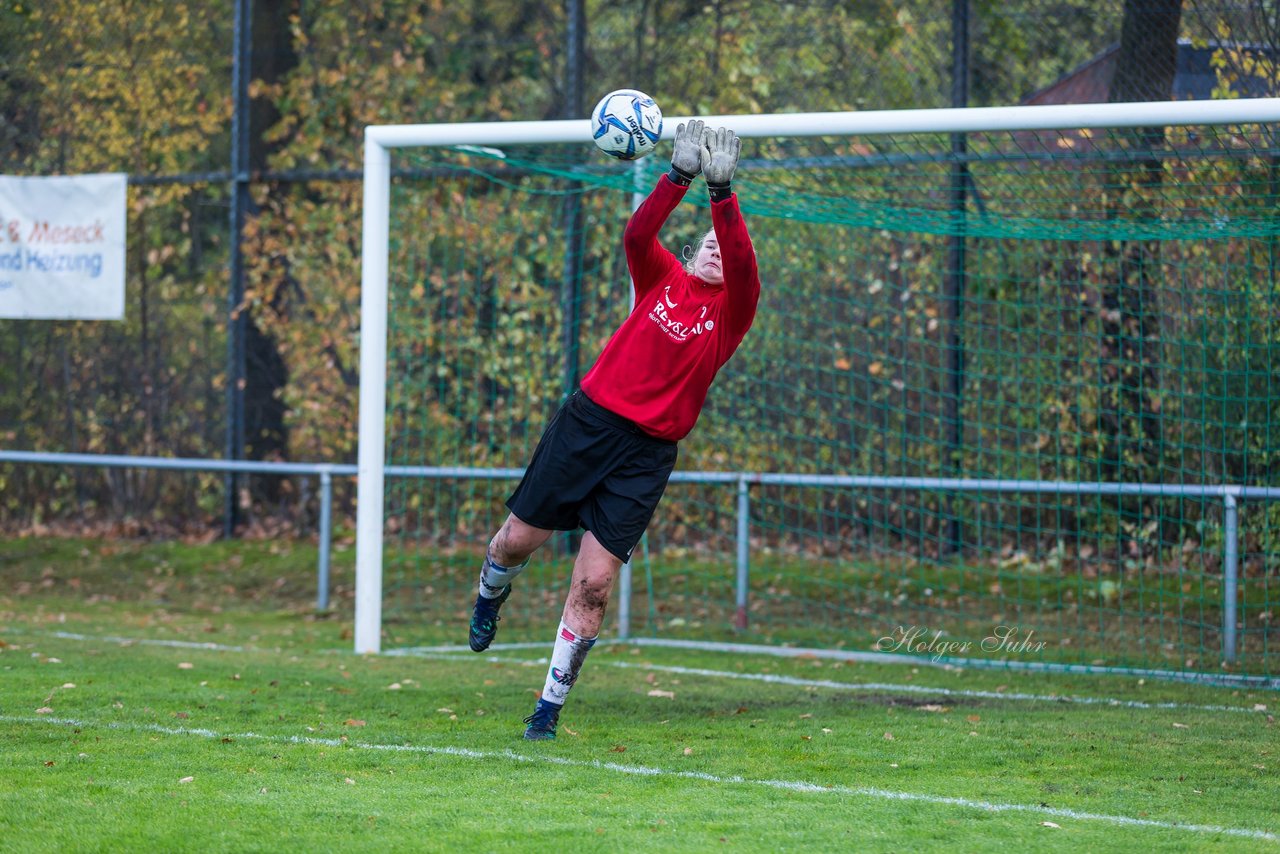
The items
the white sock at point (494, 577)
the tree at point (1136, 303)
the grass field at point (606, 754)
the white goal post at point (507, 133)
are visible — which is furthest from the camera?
the tree at point (1136, 303)

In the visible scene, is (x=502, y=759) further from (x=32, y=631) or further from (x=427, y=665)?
(x=32, y=631)

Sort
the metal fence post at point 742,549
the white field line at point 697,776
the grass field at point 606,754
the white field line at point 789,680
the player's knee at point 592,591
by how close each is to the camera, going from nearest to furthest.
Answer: the grass field at point 606,754 → the white field line at point 697,776 → the player's knee at point 592,591 → the white field line at point 789,680 → the metal fence post at point 742,549

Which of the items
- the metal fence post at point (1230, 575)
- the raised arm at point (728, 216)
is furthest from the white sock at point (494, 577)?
the metal fence post at point (1230, 575)

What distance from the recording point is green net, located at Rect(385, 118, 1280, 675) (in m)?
7.88

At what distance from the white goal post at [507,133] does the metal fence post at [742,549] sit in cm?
229

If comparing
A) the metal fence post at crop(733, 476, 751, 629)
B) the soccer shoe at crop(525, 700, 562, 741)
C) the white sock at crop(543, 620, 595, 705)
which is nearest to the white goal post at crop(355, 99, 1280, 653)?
the metal fence post at crop(733, 476, 751, 629)

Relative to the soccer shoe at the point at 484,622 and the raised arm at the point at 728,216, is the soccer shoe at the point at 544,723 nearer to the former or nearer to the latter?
the soccer shoe at the point at 484,622

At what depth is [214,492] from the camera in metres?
11.6

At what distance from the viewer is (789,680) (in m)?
6.92

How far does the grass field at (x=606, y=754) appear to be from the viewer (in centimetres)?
379

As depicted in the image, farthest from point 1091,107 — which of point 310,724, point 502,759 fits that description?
point 310,724

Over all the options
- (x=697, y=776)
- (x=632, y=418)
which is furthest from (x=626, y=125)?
(x=697, y=776)

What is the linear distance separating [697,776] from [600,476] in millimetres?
1225

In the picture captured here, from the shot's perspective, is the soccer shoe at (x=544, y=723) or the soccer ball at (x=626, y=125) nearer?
the soccer shoe at (x=544, y=723)
